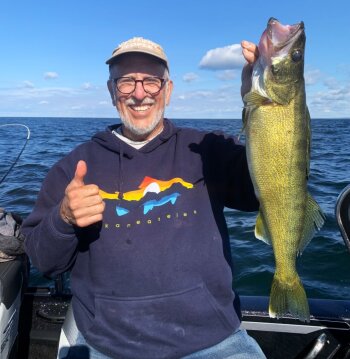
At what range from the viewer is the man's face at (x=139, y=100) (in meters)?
3.46

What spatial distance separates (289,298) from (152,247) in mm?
1041

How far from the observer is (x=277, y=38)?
261cm

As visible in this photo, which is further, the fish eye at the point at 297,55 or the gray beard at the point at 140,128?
the gray beard at the point at 140,128

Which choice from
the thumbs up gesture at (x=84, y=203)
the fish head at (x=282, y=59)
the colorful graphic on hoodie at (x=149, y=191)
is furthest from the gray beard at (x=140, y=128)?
the fish head at (x=282, y=59)

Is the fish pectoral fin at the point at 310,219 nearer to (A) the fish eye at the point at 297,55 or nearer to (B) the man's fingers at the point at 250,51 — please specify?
(A) the fish eye at the point at 297,55

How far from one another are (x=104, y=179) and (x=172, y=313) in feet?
3.88

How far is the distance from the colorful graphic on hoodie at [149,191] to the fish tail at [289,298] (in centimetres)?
99

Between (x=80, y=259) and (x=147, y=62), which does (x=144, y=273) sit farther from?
(x=147, y=62)

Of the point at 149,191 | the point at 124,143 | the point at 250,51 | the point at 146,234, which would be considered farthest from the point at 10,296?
the point at 250,51

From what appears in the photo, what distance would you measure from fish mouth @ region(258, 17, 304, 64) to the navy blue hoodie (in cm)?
84

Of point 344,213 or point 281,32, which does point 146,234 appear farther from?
point 281,32

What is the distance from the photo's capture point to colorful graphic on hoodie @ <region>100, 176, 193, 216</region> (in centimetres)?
312

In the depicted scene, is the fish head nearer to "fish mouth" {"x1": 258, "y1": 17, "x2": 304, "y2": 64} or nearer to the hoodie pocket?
"fish mouth" {"x1": 258, "y1": 17, "x2": 304, "y2": 64}

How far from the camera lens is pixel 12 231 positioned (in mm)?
3555
